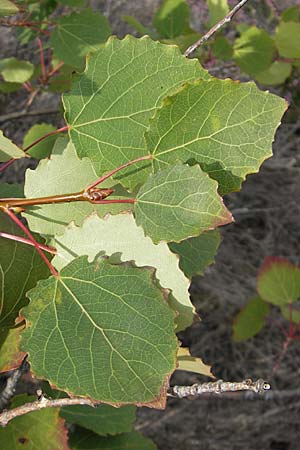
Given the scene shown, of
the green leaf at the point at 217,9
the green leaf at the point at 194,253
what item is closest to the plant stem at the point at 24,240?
the green leaf at the point at 194,253

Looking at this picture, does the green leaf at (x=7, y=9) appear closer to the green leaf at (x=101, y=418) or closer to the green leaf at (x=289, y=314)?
the green leaf at (x=101, y=418)

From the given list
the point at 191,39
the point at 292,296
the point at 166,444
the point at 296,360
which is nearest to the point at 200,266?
the point at 191,39

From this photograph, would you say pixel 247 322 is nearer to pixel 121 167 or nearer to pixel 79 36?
pixel 79 36

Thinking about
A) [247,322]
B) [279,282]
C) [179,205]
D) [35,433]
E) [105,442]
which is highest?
[179,205]

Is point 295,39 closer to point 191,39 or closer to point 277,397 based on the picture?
point 191,39

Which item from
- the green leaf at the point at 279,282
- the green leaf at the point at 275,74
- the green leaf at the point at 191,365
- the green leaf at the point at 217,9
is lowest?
the green leaf at the point at 279,282

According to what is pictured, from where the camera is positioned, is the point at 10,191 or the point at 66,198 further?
the point at 10,191

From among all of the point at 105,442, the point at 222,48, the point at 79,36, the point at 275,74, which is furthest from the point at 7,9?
the point at 275,74
